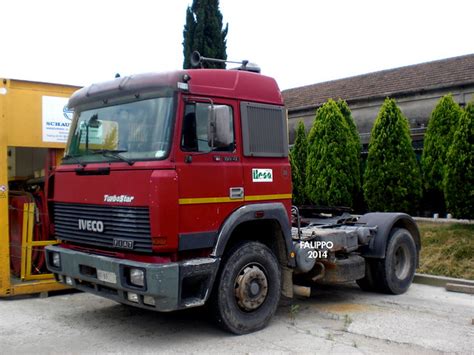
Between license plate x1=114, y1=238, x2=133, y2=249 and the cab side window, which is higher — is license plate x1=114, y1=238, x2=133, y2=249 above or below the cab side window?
below

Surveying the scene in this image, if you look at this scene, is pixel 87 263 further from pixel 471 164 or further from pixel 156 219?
pixel 471 164

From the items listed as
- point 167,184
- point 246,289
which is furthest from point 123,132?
point 246,289

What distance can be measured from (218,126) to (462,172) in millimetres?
6599

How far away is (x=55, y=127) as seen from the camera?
7840 millimetres

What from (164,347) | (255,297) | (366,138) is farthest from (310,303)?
(366,138)

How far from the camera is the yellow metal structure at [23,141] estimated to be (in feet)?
23.7

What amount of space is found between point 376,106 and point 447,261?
9.43 m

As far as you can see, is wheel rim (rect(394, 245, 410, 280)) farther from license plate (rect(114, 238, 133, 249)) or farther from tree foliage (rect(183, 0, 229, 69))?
tree foliage (rect(183, 0, 229, 69))

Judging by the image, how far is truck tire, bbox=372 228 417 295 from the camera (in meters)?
7.75

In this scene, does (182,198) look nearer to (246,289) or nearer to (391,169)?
(246,289)

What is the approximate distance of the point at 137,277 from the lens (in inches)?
200

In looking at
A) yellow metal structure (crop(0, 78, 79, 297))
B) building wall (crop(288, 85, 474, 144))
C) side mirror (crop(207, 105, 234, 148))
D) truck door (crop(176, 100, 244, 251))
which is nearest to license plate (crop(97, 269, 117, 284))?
truck door (crop(176, 100, 244, 251))

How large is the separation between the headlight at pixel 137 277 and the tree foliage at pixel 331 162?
8556 mm

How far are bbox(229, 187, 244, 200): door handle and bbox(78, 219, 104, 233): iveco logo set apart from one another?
1448 mm
